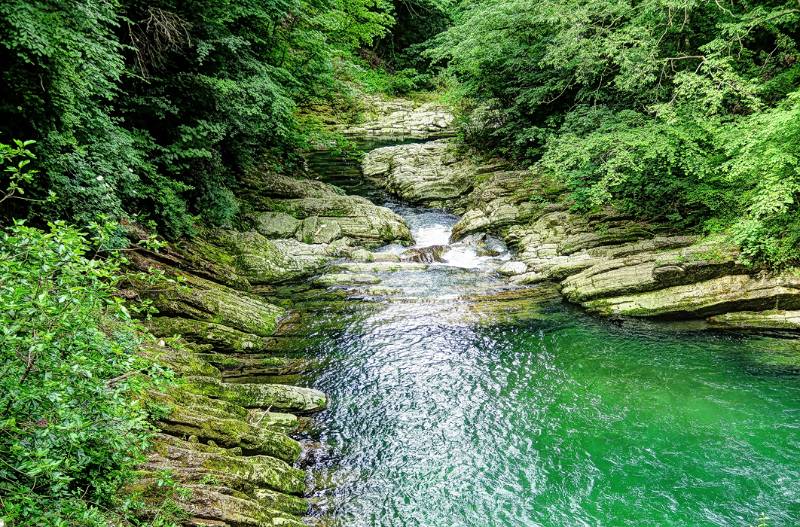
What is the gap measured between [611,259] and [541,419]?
23.9 feet

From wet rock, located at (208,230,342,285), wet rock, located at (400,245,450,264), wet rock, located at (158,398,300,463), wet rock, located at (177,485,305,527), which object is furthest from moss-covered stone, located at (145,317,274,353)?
wet rock, located at (400,245,450,264)

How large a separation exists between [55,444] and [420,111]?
36667 mm

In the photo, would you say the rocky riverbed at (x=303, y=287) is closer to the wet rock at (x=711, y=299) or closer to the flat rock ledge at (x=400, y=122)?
the wet rock at (x=711, y=299)

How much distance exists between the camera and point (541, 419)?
926 centimetres

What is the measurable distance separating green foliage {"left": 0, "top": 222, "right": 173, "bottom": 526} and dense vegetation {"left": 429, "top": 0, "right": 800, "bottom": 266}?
12845 millimetres

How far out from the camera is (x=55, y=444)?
387 centimetres

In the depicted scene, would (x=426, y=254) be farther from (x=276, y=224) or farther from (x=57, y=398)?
(x=57, y=398)

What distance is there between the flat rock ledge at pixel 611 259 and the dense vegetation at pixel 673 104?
71 cm

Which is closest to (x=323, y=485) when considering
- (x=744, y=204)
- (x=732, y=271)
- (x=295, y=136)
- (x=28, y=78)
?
(x=28, y=78)

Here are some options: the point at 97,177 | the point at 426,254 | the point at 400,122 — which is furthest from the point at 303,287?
the point at 400,122

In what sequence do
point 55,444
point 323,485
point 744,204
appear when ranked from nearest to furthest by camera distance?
point 55,444, point 323,485, point 744,204

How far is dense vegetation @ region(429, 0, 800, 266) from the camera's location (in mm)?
11492

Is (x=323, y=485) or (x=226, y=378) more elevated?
(x=226, y=378)

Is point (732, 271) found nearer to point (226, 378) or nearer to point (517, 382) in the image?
point (517, 382)
